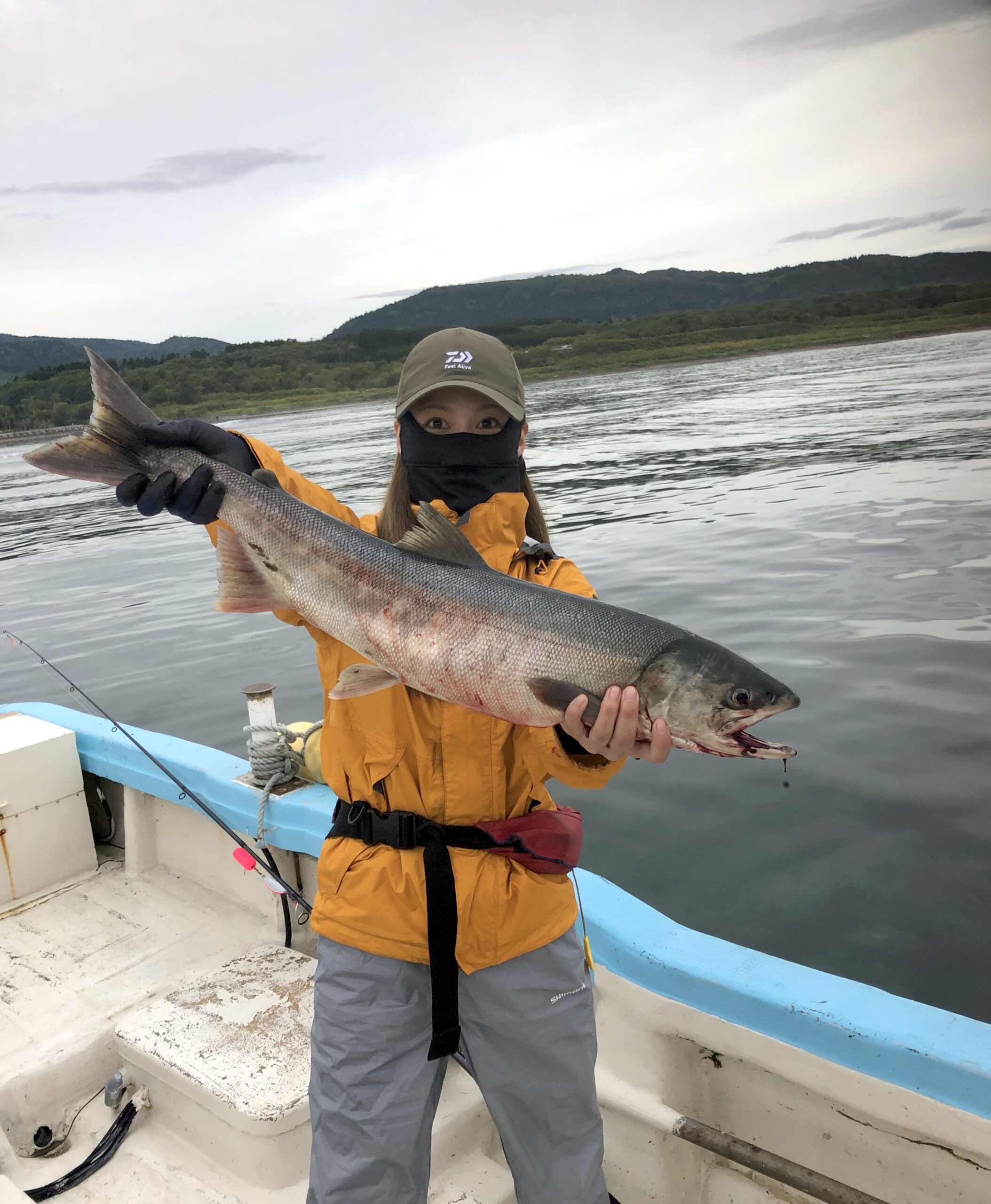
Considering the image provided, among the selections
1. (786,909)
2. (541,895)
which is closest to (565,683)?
(541,895)

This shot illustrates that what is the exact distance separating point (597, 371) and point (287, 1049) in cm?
8500

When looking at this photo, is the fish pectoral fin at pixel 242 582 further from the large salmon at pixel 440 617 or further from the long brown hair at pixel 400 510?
the long brown hair at pixel 400 510

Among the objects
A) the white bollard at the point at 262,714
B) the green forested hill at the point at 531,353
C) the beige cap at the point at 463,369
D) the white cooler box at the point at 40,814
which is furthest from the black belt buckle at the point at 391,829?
the green forested hill at the point at 531,353

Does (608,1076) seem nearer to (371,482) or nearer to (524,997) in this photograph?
(524,997)

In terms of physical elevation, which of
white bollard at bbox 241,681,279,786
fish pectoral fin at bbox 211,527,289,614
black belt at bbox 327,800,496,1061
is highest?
fish pectoral fin at bbox 211,527,289,614

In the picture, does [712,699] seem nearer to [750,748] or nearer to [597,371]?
[750,748]

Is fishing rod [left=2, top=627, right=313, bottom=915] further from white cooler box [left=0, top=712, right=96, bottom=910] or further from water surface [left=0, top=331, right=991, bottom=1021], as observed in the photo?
water surface [left=0, top=331, right=991, bottom=1021]

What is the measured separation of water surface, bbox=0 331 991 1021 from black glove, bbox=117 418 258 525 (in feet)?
12.8

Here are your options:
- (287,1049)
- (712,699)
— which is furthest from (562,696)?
(287,1049)

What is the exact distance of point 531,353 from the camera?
97.5m

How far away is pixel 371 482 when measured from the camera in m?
24.3

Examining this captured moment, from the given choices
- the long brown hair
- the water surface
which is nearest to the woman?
the long brown hair

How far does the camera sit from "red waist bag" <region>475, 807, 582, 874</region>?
256cm

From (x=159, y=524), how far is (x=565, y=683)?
23.2 meters
